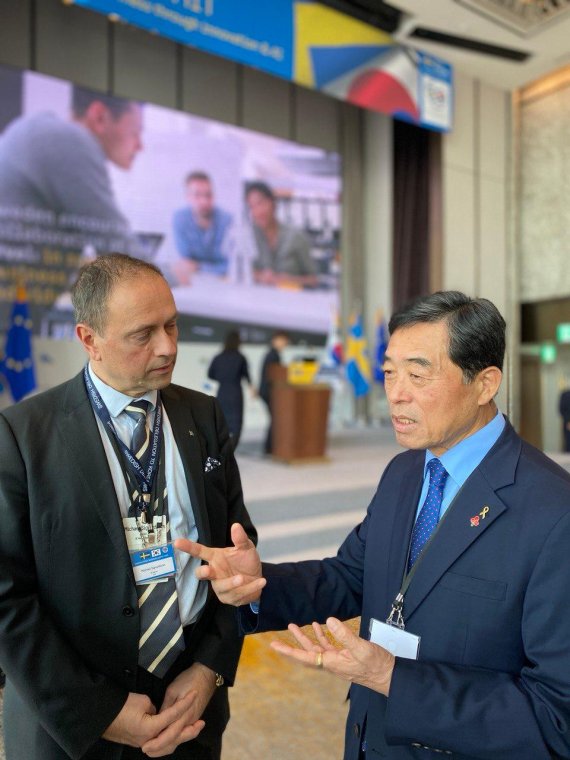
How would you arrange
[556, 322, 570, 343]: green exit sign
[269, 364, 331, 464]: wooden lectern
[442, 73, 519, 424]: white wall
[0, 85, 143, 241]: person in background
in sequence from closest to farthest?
[269, 364, 331, 464]: wooden lectern → [0, 85, 143, 241]: person in background → [442, 73, 519, 424]: white wall → [556, 322, 570, 343]: green exit sign

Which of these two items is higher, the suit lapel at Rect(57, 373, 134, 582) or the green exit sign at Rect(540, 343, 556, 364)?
the green exit sign at Rect(540, 343, 556, 364)

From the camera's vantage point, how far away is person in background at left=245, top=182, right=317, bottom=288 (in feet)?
30.3

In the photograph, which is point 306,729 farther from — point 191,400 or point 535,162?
point 535,162

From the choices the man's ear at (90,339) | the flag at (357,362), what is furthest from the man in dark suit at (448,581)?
the flag at (357,362)

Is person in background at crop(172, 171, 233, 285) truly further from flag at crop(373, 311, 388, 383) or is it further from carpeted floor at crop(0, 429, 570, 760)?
carpeted floor at crop(0, 429, 570, 760)

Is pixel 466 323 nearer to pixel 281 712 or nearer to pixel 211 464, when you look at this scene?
pixel 211 464

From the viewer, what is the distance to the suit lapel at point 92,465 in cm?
109

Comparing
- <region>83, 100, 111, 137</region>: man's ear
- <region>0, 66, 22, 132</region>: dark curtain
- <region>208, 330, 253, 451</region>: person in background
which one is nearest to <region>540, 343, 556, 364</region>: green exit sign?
<region>208, 330, 253, 451</region>: person in background

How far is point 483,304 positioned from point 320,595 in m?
0.70

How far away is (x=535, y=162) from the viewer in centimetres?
1023

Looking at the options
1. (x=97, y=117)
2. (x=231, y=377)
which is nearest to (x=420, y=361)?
(x=231, y=377)

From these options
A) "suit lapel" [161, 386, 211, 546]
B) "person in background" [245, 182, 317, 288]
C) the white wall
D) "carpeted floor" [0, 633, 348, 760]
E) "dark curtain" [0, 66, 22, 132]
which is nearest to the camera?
"suit lapel" [161, 386, 211, 546]

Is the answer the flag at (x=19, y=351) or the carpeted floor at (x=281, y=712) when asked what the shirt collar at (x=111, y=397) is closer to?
the carpeted floor at (x=281, y=712)

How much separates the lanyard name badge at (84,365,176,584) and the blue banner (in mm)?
5718
